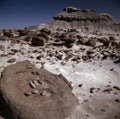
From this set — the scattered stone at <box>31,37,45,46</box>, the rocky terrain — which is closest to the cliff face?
the rocky terrain

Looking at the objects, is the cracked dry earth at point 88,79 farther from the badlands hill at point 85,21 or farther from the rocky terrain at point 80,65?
the badlands hill at point 85,21

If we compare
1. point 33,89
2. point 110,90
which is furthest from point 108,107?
point 33,89

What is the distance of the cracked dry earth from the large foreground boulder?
0.30 metres

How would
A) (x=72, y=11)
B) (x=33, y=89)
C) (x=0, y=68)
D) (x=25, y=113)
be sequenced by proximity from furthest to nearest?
(x=72, y=11) → (x=0, y=68) → (x=33, y=89) → (x=25, y=113)

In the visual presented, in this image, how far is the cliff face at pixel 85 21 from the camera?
2375 centimetres

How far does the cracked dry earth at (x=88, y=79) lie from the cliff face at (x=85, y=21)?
14.8 m

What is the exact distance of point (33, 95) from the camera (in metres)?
4.98

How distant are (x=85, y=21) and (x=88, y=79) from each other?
18.9 meters

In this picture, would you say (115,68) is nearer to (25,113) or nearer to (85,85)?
(85,85)

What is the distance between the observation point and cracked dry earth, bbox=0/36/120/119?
5.06 meters

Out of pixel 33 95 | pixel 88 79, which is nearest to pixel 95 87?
pixel 88 79

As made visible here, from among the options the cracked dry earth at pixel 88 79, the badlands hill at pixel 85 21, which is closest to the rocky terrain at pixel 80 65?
the cracked dry earth at pixel 88 79

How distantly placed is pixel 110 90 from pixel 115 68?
1722 mm

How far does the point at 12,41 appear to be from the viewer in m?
9.91
